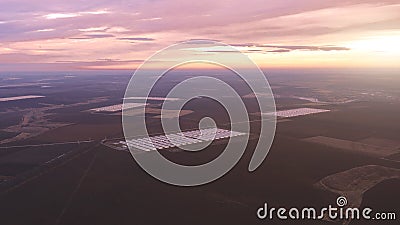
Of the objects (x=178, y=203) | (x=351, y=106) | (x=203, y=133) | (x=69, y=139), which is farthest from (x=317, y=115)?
(x=178, y=203)

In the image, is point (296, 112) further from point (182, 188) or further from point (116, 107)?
point (182, 188)

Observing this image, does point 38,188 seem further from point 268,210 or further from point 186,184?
point 268,210

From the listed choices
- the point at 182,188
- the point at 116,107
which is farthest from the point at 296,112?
the point at 182,188

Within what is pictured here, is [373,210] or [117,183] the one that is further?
[117,183]
